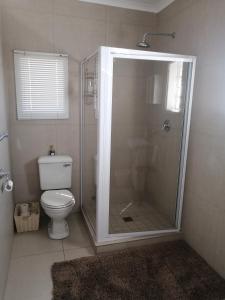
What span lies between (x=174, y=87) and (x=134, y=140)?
2.24 feet

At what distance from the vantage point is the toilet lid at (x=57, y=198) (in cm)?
249

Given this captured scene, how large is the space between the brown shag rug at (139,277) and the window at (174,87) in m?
1.48

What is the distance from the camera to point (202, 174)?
7.54ft

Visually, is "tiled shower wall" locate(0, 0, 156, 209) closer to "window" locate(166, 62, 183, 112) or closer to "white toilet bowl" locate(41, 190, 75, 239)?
"white toilet bowl" locate(41, 190, 75, 239)

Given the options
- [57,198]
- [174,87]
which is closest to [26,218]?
[57,198]

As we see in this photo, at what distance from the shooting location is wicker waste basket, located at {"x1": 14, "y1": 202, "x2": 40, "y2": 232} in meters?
2.70

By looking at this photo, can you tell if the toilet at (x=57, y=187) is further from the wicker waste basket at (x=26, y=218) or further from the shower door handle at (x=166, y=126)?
the shower door handle at (x=166, y=126)

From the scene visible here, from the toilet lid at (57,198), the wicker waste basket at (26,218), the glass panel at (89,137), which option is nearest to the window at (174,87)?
the glass panel at (89,137)

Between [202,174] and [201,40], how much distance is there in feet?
4.12

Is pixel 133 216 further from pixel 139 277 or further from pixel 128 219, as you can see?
pixel 139 277

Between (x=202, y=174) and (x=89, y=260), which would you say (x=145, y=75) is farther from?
(x=89, y=260)

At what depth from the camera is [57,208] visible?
2.46 meters

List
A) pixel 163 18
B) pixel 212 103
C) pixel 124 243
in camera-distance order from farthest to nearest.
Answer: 1. pixel 163 18
2. pixel 124 243
3. pixel 212 103

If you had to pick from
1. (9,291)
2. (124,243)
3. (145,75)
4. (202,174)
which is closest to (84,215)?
(124,243)
